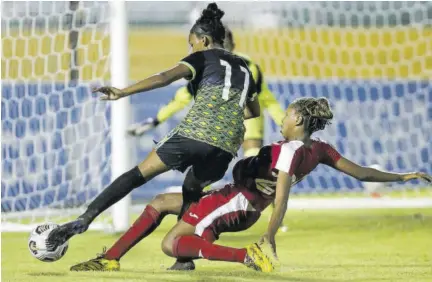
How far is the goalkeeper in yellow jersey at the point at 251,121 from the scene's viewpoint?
8.08 metres

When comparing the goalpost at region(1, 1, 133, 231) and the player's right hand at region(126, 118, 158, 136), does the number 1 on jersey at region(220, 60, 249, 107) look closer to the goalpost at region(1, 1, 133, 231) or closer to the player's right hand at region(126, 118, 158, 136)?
the player's right hand at region(126, 118, 158, 136)

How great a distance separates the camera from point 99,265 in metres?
6.20

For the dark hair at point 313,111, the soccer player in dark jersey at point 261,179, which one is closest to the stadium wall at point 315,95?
the soccer player in dark jersey at point 261,179

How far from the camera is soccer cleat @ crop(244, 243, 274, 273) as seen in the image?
537cm

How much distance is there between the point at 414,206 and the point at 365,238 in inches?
115

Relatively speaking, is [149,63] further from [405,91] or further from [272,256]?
[272,256]

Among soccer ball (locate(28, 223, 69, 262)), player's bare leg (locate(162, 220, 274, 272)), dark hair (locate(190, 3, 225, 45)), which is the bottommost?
soccer ball (locate(28, 223, 69, 262))

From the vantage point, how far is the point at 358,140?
13.4 metres

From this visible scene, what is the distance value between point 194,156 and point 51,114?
4.44m

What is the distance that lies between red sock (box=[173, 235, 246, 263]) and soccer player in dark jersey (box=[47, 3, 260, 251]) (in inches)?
11.6

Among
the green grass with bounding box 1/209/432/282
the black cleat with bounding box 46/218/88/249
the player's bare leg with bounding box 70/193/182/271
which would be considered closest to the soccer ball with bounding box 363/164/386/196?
the green grass with bounding box 1/209/432/282

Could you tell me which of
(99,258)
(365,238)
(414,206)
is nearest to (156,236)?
(365,238)

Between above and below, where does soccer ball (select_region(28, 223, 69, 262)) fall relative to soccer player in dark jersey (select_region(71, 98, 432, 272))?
below

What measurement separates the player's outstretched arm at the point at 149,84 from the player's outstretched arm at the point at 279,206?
80 centimetres
